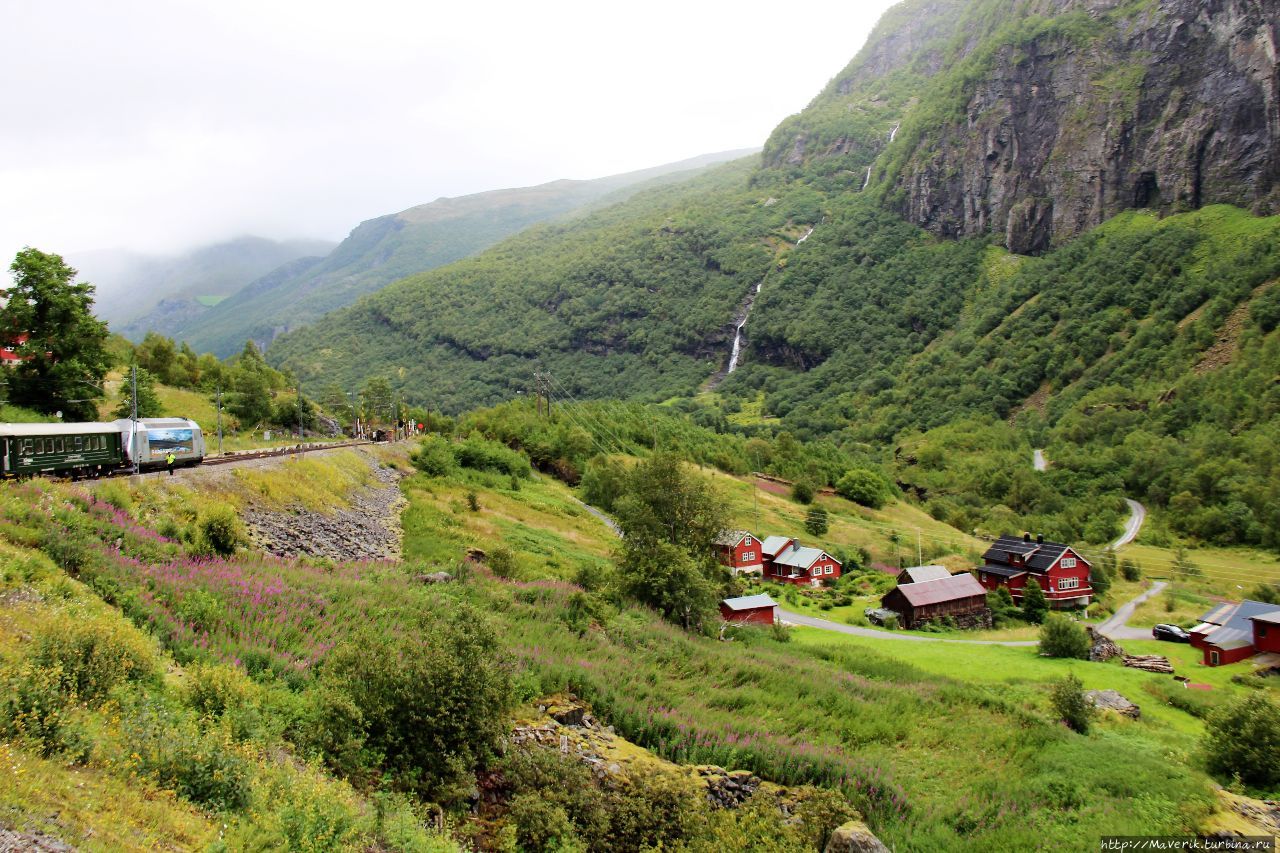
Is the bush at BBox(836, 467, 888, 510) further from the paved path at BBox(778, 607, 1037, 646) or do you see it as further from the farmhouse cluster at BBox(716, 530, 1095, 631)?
the paved path at BBox(778, 607, 1037, 646)

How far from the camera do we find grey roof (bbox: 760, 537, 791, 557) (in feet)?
192

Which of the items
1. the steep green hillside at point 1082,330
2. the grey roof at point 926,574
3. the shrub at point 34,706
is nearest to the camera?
the shrub at point 34,706

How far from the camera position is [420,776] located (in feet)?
36.9

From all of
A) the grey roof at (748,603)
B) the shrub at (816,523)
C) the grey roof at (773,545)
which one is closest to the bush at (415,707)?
the grey roof at (748,603)

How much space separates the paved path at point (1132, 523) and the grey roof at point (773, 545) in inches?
1779

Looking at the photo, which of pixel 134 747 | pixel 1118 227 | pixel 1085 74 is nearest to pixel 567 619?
pixel 134 747

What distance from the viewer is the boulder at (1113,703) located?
80.8 ft

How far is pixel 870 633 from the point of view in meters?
42.0

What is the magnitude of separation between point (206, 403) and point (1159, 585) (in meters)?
88.4

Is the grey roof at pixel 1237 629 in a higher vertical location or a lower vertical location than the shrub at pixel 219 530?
lower

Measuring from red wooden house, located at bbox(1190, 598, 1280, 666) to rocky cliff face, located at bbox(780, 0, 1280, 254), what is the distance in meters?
144

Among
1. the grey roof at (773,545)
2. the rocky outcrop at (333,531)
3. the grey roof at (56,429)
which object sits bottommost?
the grey roof at (773,545)

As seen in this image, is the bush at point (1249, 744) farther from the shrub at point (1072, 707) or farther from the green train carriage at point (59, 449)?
the green train carriage at point (59, 449)

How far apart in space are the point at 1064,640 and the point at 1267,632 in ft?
37.2
